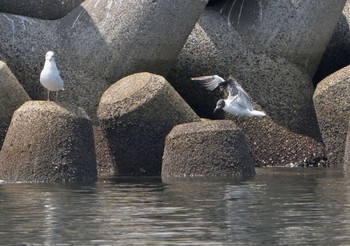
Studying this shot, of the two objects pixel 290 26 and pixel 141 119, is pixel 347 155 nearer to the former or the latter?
pixel 141 119

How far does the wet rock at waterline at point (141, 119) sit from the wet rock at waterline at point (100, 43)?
141 centimetres

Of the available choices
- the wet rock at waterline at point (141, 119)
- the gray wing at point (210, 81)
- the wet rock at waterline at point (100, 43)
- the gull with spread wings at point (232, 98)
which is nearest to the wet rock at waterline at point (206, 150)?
the wet rock at waterline at point (141, 119)

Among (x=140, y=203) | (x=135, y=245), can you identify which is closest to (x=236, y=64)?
(x=140, y=203)

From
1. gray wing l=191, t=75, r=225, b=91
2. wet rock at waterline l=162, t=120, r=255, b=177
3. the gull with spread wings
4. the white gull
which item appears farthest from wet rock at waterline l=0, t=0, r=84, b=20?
wet rock at waterline l=162, t=120, r=255, b=177

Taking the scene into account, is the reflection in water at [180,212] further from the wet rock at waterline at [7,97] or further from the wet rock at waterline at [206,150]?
the wet rock at waterline at [7,97]

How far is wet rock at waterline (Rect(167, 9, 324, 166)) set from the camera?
19.7 m

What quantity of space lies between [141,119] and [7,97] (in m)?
1.72

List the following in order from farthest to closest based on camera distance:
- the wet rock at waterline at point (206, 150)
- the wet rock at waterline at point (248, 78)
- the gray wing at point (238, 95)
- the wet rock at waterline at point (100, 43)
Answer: the wet rock at waterline at point (248, 78) → the wet rock at waterline at point (100, 43) → the gray wing at point (238, 95) → the wet rock at waterline at point (206, 150)

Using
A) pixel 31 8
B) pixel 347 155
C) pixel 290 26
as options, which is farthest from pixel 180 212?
pixel 31 8

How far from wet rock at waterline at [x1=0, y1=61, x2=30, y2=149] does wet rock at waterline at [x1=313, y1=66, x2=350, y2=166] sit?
157 inches

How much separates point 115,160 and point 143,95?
975 millimetres

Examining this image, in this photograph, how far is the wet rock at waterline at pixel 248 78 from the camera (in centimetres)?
1972

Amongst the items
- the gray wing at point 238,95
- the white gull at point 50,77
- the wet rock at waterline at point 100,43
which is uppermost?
the wet rock at waterline at point 100,43

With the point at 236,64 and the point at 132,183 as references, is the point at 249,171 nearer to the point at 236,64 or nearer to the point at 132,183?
the point at 132,183
